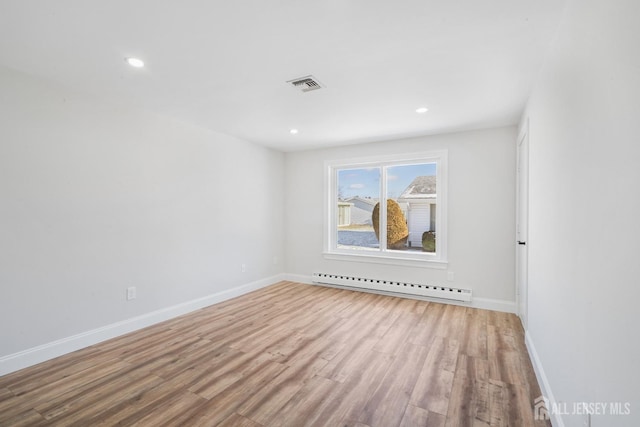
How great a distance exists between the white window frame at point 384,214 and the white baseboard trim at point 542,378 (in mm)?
1614

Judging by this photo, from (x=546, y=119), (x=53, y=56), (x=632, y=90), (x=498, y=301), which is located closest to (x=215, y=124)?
(x=53, y=56)

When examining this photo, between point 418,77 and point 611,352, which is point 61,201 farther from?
point 611,352

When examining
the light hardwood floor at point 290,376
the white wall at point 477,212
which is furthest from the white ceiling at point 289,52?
the light hardwood floor at point 290,376

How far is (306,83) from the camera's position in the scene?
2.54m

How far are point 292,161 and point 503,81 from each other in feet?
11.5

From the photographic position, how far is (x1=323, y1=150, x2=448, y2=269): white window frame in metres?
4.11

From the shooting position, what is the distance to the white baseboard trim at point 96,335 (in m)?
2.32

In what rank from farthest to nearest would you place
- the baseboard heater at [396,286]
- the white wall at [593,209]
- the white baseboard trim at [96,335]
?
the baseboard heater at [396,286], the white baseboard trim at [96,335], the white wall at [593,209]

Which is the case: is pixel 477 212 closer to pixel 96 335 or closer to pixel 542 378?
pixel 542 378

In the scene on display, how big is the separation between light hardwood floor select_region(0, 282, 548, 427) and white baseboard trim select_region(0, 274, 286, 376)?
0.26 ft

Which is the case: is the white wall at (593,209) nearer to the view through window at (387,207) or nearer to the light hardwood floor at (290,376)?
the light hardwood floor at (290,376)

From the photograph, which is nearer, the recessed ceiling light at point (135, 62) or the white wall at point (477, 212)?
the recessed ceiling light at point (135, 62)

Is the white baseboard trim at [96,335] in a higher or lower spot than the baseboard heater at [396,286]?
lower

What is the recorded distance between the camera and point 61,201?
2.58 m
